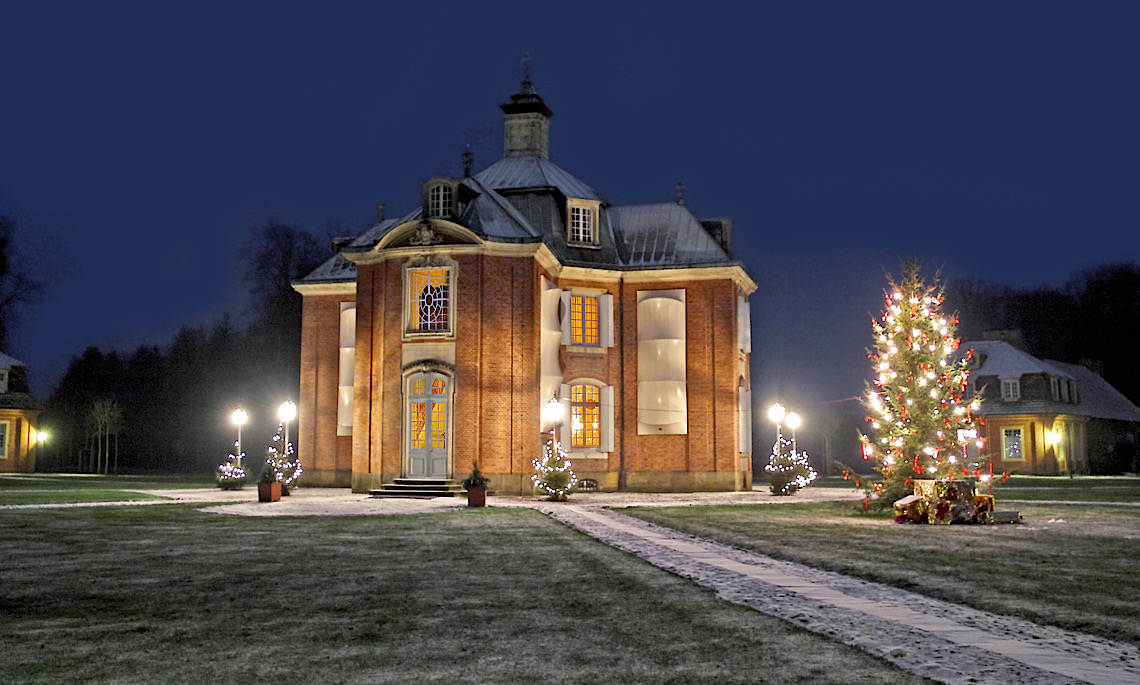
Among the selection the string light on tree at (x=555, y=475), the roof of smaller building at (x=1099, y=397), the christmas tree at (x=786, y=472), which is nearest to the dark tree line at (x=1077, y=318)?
the roof of smaller building at (x=1099, y=397)

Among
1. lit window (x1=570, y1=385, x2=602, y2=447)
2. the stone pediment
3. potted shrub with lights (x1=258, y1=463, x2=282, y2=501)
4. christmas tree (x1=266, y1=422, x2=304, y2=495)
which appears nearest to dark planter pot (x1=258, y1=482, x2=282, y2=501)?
potted shrub with lights (x1=258, y1=463, x2=282, y2=501)

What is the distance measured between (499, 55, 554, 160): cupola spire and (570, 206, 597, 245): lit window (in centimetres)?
437

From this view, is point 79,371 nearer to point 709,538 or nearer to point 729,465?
point 729,465

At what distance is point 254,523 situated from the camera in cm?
1596

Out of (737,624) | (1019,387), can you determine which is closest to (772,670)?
(737,624)

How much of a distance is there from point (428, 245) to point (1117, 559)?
63.0ft

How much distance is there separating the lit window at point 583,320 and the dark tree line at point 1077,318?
37.8 meters

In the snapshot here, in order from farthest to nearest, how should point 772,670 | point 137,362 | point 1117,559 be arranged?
point 137,362 → point 1117,559 → point 772,670

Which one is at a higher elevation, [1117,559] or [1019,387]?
[1019,387]

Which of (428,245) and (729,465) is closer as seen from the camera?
(428,245)

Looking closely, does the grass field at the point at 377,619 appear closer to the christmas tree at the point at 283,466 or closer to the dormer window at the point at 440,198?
the christmas tree at the point at 283,466

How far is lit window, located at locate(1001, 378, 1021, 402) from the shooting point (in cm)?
4691

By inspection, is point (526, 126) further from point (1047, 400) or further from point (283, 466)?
point (1047, 400)

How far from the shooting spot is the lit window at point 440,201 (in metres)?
26.9
